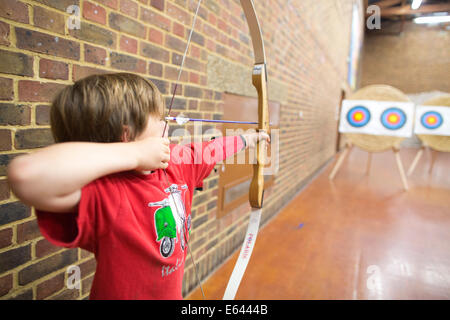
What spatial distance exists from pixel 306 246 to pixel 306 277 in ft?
1.14

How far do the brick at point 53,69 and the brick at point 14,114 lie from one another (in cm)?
9

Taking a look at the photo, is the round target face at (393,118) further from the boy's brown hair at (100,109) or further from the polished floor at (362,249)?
the boy's brown hair at (100,109)

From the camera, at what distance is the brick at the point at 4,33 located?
59cm

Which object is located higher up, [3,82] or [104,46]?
[104,46]

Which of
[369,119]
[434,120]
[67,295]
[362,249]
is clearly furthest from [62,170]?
[369,119]

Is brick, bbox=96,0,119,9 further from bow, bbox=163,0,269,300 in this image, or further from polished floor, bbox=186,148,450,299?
polished floor, bbox=186,148,450,299

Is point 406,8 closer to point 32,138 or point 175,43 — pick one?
point 175,43

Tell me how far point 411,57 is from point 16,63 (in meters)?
1.24

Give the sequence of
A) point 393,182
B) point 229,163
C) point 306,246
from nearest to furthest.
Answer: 1. point 229,163
2. point 306,246
3. point 393,182

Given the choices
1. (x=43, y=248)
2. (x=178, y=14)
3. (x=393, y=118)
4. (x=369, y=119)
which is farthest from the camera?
(x=369, y=119)

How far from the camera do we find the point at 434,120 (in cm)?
123

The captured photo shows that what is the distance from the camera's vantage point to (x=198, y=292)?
1.33m

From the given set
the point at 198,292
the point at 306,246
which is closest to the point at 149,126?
the point at 198,292

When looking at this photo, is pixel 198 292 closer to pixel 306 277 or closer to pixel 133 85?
pixel 306 277
